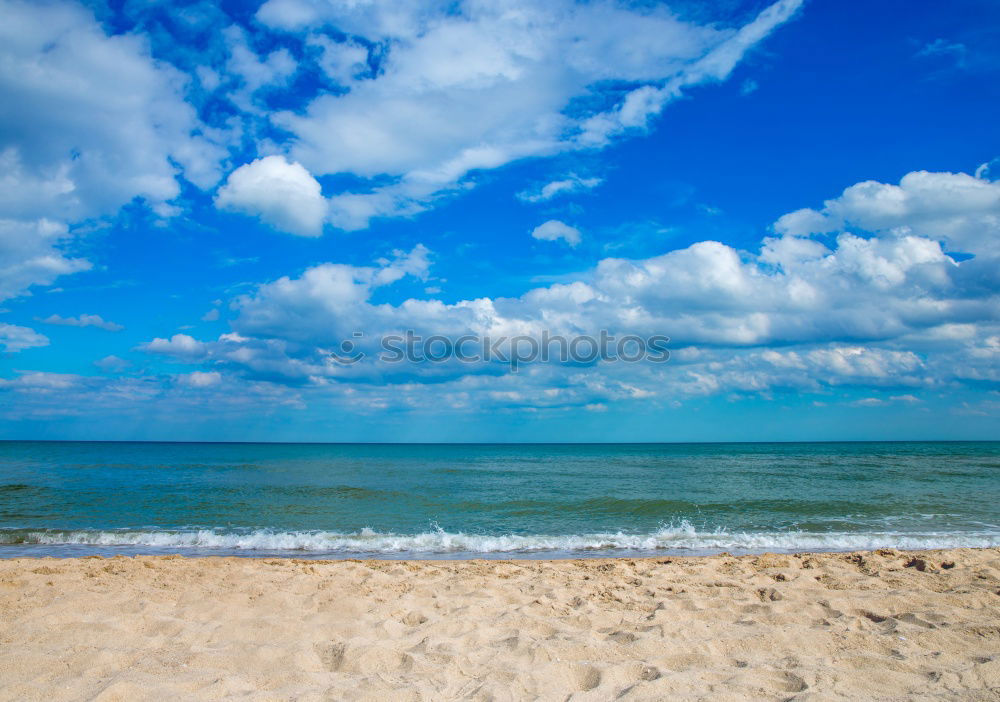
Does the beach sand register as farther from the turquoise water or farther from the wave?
the turquoise water

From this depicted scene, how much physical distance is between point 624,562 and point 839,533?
855 centimetres

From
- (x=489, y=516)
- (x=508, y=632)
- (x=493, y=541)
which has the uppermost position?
(x=508, y=632)

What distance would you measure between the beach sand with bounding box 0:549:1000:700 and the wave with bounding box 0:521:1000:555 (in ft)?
11.8

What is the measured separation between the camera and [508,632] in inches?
253

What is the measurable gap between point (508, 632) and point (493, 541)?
7.65 meters

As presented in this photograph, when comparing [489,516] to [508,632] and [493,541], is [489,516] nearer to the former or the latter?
[493,541]

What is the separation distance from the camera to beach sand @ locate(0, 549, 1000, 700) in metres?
4.91

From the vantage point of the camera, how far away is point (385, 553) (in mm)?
13055

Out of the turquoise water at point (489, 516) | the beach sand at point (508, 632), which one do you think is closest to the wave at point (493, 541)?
the turquoise water at point (489, 516)

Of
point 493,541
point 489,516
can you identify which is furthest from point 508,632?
point 489,516

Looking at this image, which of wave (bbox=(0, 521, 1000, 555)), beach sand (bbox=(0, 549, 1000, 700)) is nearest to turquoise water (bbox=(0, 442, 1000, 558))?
wave (bbox=(0, 521, 1000, 555))

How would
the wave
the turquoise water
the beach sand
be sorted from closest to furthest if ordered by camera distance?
1. the beach sand
2. the wave
3. the turquoise water

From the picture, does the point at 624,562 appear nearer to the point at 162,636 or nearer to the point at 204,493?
the point at 162,636

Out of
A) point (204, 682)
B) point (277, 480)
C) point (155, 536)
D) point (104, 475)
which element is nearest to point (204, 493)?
point (277, 480)
